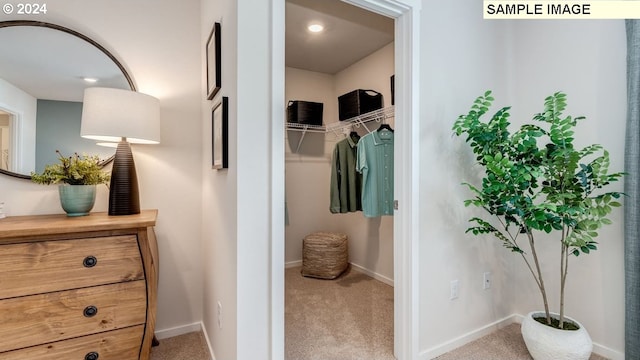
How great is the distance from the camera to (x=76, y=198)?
1.50 m

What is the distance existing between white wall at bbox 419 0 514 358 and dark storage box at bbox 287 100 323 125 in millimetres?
1686

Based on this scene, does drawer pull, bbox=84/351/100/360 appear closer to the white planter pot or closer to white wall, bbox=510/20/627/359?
the white planter pot

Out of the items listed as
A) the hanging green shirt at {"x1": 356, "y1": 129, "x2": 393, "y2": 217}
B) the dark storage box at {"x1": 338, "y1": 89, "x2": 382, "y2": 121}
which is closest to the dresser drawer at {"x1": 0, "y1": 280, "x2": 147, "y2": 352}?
the hanging green shirt at {"x1": 356, "y1": 129, "x2": 393, "y2": 217}

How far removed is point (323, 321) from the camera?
7.01 feet

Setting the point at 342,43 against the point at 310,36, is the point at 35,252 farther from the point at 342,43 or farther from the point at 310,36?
the point at 342,43

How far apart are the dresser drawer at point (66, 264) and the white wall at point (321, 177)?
7.09 feet

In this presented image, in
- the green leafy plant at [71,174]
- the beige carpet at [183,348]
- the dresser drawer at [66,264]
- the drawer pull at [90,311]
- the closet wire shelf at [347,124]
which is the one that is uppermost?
the closet wire shelf at [347,124]

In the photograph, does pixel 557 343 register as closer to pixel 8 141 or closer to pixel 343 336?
pixel 343 336

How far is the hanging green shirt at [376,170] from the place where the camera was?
2.47 m

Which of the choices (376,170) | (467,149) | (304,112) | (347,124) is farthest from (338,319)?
(304,112)

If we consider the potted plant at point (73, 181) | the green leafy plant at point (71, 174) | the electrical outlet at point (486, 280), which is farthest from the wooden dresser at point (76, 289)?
the electrical outlet at point (486, 280)

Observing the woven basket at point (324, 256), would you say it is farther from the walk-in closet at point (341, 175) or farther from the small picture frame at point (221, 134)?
the small picture frame at point (221, 134)

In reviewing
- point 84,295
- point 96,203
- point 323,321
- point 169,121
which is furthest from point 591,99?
point 96,203

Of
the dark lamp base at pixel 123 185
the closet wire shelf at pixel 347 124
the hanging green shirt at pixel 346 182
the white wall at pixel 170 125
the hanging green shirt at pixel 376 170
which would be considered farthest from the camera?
the hanging green shirt at pixel 346 182
